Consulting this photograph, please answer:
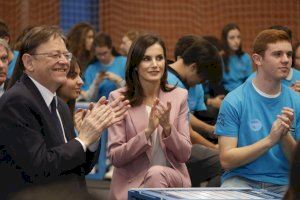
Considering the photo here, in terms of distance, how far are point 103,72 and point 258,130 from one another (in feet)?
11.8

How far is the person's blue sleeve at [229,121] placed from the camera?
477 cm

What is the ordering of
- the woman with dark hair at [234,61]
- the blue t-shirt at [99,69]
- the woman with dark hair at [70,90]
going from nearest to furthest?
the woman with dark hair at [70,90]
the blue t-shirt at [99,69]
the woman with dark hair at [234,61]

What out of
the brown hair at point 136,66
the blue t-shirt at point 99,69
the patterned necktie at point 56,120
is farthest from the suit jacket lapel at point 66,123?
the blue t-shirt at point 99,69

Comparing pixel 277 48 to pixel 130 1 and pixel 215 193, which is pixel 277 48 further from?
pixel 130 1

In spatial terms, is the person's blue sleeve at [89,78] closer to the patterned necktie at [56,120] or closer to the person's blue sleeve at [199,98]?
the person's blue sleeve at [199,98]

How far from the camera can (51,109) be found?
403 cm

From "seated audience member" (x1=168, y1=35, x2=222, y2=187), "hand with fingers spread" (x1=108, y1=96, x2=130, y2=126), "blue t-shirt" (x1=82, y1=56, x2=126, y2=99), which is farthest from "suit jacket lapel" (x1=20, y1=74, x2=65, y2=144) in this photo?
"blue t-shirt" (x1=82, y1=56, x2=126, y2=99)

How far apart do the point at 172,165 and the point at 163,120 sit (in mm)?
370

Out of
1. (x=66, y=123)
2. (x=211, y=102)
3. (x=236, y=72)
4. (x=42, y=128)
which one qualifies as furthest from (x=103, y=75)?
(x=42, y=128)

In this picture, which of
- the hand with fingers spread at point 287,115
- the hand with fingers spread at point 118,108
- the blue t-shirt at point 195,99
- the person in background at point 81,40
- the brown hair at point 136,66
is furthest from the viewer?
the person in background at point 81,40

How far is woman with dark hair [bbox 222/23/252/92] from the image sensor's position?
9.28 meters

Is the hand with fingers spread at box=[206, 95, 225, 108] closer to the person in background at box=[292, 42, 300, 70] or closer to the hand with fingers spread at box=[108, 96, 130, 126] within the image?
the person in background at box=[292, 42, 300, 70]

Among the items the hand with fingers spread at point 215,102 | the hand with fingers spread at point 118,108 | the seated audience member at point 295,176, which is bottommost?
the hand with fingers spread at point 215,102

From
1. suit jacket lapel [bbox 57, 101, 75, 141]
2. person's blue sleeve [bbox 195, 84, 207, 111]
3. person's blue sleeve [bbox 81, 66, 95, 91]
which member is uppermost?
suit jacket lapel [bbox 57, 101, 75, 141]
